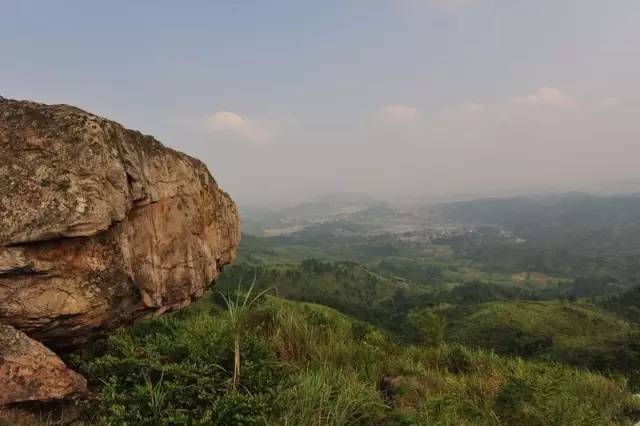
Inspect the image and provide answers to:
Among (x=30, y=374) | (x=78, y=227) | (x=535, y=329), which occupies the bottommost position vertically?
(x=535, y=329)

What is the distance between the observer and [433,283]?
15525cm

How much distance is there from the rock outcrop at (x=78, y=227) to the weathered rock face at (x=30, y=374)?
492mm

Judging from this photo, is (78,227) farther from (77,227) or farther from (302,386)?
(302,386)

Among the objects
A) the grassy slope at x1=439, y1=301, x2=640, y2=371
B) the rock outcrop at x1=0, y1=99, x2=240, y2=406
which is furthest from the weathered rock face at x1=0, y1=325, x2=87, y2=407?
the grassy slope at x1=439, y1=301, x2=640, y2=371

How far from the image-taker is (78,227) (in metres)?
5.28

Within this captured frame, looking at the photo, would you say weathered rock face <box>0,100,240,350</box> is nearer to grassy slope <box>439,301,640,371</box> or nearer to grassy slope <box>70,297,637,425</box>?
grassy slope <box>70,297,637,425</box>

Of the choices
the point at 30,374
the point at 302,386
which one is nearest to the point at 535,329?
the point at 302,386

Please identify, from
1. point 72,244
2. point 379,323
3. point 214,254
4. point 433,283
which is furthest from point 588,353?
point 433,283

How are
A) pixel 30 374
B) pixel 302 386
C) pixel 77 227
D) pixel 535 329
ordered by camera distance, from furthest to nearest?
pixel 535 329 < pixel 77 227 < pixel 302 386 < pixel 30 374

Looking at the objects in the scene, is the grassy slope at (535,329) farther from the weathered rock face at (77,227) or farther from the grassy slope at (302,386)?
the weathered rock face at (77,227)

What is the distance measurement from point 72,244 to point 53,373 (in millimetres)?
1586

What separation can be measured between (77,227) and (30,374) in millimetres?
1723

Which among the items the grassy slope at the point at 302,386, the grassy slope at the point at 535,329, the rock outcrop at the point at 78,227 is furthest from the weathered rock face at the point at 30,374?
the grassy slope at the point at 535,329

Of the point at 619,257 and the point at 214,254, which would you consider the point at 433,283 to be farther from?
the point at 214,254
